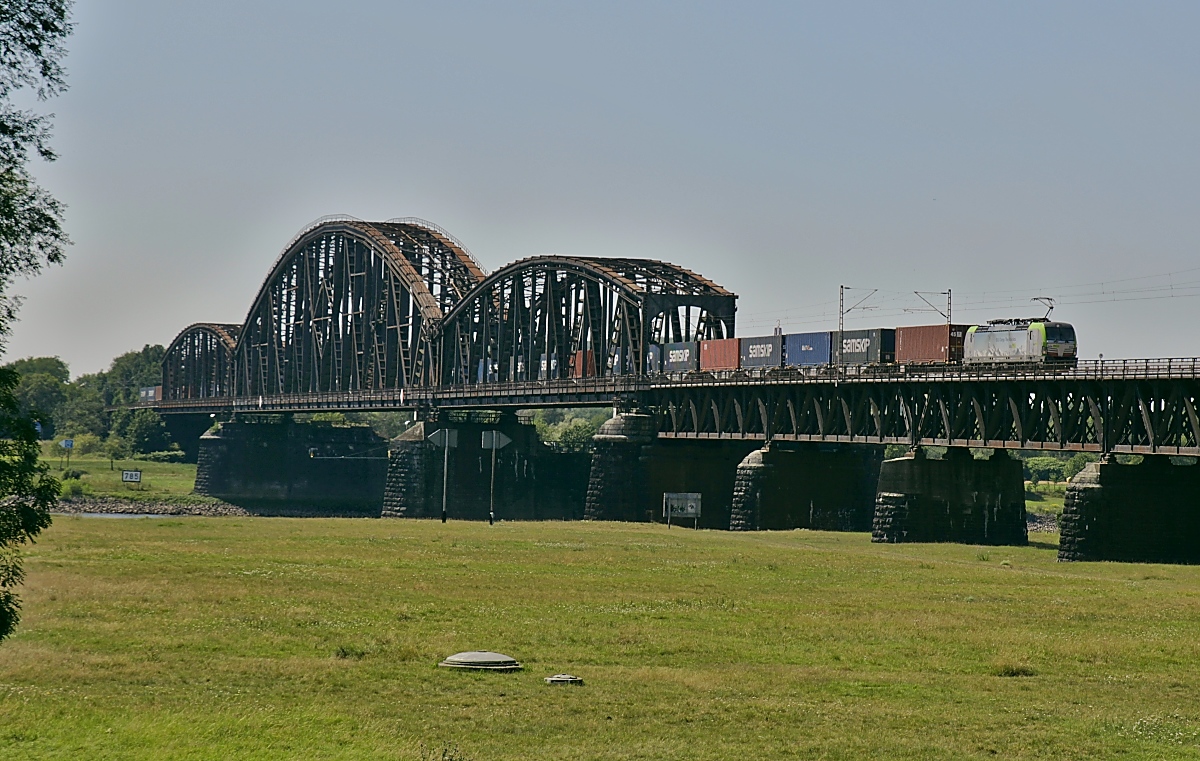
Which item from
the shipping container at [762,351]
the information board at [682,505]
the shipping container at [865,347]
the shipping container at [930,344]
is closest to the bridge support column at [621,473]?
the information board at [682,505]

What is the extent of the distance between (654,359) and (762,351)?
1794 cm

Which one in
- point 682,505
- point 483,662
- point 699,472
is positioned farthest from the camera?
point 699,472

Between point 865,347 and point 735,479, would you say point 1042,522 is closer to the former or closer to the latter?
point 735,479

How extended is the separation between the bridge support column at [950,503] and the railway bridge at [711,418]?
11cm

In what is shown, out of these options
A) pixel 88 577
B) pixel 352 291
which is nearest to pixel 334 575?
pixel 88 577

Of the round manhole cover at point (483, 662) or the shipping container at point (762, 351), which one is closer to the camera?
the round manhole cover at point (483, 662)

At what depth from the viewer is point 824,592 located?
177 feet

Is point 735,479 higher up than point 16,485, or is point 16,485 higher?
point 16,485

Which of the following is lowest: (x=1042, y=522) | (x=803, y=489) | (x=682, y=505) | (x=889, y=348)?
(x=1042, y=522)

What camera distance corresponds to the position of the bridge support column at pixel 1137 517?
236 ft

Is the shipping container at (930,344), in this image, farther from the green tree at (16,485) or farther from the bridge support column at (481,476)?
the green tree at (16,485)

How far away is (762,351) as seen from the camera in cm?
11288

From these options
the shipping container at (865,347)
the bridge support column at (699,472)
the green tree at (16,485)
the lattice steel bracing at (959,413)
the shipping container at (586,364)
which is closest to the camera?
the green tree at (16,485)

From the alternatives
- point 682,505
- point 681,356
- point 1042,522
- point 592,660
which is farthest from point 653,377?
point 592,660
